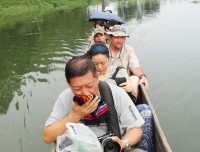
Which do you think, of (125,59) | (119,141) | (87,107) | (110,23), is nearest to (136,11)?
(110,23)

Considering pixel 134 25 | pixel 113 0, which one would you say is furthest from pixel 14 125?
pixel 113 0

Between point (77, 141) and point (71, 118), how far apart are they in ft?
0.98

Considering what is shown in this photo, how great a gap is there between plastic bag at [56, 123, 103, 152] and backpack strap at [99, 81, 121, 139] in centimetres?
32

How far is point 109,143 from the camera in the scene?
272 centimetres

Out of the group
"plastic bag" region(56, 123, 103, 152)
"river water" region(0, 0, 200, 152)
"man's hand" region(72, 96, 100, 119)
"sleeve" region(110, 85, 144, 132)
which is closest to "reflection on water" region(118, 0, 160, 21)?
"river water" region(0, 0, 200, 152)

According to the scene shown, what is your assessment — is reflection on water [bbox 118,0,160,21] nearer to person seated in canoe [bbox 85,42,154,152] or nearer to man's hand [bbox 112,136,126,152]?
person seated in canoe [bbox 85,42,154,152]

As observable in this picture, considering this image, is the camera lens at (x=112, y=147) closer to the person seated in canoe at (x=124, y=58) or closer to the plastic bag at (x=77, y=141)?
the plastic bag at (x=77, y=141)

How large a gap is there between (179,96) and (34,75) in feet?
14.6

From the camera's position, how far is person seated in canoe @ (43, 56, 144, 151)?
2605mm

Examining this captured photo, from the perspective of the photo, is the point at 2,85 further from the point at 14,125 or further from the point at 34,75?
the point at 14,125

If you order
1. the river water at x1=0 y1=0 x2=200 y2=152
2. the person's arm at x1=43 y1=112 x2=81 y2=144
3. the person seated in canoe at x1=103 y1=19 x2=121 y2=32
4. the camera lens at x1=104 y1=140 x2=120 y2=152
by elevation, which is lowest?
the river water at x1=0 y1=0 x2=200 y2=152

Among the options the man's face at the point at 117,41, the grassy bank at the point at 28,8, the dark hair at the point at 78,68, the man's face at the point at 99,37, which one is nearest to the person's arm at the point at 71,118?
the dark hair at the point at 78,68

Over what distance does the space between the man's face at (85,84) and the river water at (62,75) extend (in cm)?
299

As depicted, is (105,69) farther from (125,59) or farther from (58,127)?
(125,59)
